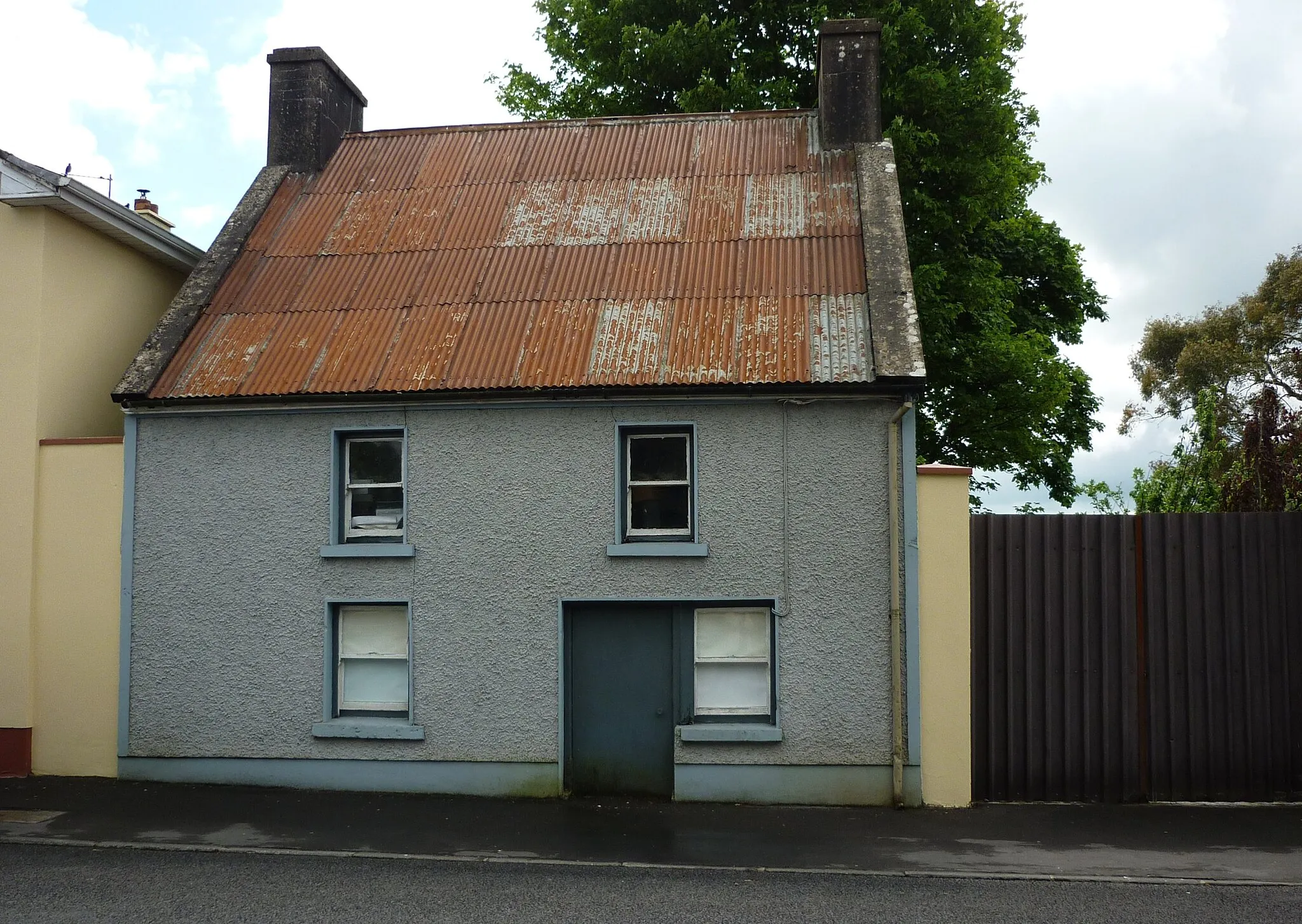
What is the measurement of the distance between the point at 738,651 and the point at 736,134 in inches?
293

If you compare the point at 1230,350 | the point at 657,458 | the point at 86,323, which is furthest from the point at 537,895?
the point at 1230,350

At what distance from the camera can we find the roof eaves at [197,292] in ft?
39.0

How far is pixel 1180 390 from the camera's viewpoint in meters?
37.5

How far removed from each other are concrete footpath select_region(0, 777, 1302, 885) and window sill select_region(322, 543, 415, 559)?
7.94 ft

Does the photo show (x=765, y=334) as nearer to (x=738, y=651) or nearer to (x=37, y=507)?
(x=738, y=651)

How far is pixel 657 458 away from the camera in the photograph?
11.4m

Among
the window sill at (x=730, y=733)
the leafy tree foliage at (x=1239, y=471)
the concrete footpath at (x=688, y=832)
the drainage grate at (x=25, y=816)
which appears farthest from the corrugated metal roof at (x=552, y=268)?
the leafy tree foliage at (x=1239, y=471)

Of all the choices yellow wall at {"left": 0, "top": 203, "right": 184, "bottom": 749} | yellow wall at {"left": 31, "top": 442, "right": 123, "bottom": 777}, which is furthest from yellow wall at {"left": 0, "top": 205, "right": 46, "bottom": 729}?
yellow wall at {"left": 31, "top": 442, "right": 123, "bottom": 777}

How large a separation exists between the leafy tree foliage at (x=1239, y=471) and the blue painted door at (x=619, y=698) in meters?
9.44

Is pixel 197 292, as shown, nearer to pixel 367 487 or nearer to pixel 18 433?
pixel 18 433

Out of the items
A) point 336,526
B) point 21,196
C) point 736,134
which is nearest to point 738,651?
point 336,526

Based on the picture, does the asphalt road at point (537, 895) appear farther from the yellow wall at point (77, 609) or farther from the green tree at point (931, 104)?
the green tree at point (931, 104)

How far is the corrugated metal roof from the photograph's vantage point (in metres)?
11.5

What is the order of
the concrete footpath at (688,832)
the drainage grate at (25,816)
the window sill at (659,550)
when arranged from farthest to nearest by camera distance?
the window sill at (659,550)
the drainage grate at (25,816)
the concrete footpath at (688,832)
